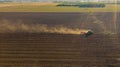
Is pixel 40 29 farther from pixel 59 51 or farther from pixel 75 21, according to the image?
pixel 59 51

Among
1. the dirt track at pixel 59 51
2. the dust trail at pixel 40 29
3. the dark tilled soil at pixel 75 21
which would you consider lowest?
the dark tilled soil at pixel 75 21

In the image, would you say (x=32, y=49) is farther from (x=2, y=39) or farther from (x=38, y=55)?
(x=2, y=39)

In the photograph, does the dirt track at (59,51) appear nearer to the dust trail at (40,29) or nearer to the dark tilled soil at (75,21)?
the dust trail at (40,29)

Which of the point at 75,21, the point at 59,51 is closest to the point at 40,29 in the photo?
the point at 75,21

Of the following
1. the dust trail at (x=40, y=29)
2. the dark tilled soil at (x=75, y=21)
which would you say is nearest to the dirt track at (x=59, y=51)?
the dust trail at (x=40, y=29)

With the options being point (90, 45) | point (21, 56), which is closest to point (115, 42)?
point (90, 45)

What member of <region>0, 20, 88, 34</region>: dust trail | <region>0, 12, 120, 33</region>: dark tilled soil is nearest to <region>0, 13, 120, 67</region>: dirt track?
<region>0, 20, 88, 34</region>: dust trail

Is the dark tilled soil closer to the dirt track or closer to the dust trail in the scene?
the dust trail

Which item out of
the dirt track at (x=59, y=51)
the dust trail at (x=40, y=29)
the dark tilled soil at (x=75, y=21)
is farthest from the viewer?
the dark tilled soil at (x=75, y=21)

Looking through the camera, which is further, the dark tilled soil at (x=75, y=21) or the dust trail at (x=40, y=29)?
the dark tilled soil at (x=75, y=21)
